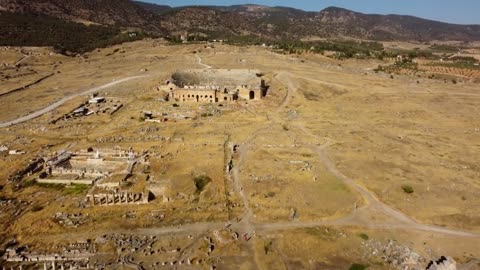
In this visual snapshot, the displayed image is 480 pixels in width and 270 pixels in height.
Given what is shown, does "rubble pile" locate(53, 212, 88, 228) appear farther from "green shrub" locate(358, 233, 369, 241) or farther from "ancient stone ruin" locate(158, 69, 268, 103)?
"ancient stone ruin" locate(158, 69, 268, 103)

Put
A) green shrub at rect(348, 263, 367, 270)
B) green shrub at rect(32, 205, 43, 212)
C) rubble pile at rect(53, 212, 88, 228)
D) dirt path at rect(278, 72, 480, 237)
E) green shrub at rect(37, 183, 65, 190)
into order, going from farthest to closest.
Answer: green shrub at rect(37, 183, 65, 190) → green shrub at rect(32, 205, 43, 212) → rubble pile at rect(53, 212, 88, 228) → dirt path at rect(278, 72, 480, 237) → green shrub at rect(348, 263, 367, 270)

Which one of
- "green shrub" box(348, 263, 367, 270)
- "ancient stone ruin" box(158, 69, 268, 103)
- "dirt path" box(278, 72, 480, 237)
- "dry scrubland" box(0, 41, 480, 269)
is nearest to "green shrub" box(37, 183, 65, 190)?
"dry scrubland" box(0, 41, 480, 269)

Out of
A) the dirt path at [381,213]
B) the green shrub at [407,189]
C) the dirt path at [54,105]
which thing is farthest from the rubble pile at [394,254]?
the dirt path at [54,105]

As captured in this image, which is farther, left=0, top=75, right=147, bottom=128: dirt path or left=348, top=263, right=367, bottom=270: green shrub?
left=0, top=75, right=147, bottom=128: dirt path

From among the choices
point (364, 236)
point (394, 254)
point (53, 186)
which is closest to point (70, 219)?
point (53, 186)

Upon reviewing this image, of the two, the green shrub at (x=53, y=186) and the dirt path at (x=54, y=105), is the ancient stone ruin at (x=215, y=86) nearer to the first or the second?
the dirt path at (x=54, y=105)

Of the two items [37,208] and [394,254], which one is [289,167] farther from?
[37,208]

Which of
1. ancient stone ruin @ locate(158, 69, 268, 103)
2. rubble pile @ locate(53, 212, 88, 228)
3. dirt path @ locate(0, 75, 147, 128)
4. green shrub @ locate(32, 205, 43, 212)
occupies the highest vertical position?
ancient stone ruin @ locate(158, 69, 268, 103)

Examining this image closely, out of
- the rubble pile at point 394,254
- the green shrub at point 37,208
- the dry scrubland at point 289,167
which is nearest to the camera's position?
the rubble pile at point 394,254
